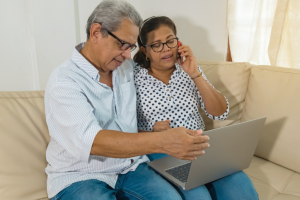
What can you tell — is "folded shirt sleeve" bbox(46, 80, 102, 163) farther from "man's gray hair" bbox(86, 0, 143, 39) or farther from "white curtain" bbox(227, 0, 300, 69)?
"white curtain" bbox(227, 0, 300, 69)

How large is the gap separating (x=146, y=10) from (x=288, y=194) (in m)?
1.93

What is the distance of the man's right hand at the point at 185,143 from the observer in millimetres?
902

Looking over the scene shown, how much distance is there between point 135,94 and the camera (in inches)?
54.7

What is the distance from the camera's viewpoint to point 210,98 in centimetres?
146

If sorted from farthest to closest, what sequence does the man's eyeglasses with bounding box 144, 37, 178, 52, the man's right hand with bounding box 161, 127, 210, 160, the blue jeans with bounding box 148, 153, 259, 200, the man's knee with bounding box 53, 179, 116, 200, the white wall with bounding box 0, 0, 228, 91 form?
the white wall with bounding box 0, 0, 228, 91
the man's eyeglasses with bounding box 144, 37, 178, 52
the blue jeans with bounding box 148, 153, 259, 200
the man's knee with bounding box 53, 179, 116, 200
the man's right hand with bounding box 161, 127, 210, 160

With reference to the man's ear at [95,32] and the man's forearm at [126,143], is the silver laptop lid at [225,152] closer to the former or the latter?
the man's forearm at [126,143]

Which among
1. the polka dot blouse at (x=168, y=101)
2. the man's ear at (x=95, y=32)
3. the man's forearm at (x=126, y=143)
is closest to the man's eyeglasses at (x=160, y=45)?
the polka dot blouse at (x=168, y=101)

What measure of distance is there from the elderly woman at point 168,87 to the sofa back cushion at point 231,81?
0.96 ft

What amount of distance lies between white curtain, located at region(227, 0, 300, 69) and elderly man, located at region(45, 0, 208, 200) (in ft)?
3.42

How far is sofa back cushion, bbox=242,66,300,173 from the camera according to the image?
1.48 meters

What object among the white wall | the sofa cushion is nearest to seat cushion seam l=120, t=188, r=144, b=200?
the sofa cushion

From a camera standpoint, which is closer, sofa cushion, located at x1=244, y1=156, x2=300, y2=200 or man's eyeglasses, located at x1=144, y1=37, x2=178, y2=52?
sofa cushion, located at x1=244, y1=156, x2=300, y2=200

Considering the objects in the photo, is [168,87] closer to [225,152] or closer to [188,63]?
[188,63]

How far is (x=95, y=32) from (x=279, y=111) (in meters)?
1.10
